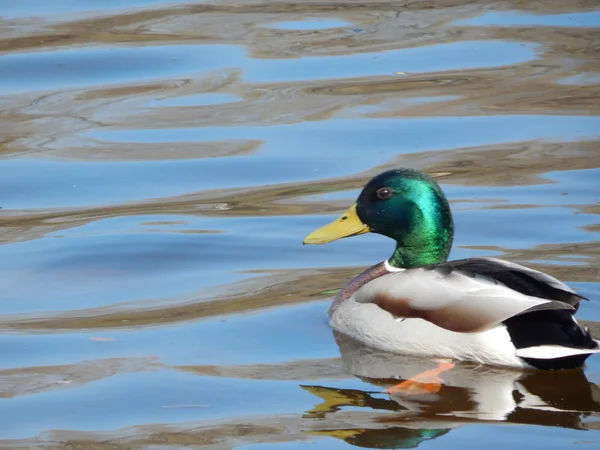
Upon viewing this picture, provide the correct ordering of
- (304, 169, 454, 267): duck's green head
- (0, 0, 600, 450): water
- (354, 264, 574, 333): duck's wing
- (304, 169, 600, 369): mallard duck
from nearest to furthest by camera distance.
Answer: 1. (0, 0, 600, 450): water
2. (304, 169, 600, 369): mallard duck
3. (354, 264, 574, 333): duck's wing
4. (304, 169, 454, 267): duck's green head

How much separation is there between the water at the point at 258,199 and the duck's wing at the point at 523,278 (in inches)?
13.8

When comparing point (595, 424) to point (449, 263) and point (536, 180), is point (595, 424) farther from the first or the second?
point (536, 180)

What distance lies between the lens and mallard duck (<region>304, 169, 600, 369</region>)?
6.06m

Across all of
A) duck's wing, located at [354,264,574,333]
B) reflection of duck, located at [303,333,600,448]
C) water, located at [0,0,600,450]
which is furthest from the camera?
duck's wing, located at [354,264,574,333]

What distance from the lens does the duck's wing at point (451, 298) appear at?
6168 millimetres

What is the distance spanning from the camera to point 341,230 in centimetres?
718

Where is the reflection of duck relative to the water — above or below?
below

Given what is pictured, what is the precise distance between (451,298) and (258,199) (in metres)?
2.81

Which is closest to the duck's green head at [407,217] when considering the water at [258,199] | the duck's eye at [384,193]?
the duck's eye at [384,193]

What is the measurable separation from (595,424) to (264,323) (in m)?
1.88

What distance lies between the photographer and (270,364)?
6.23 meters

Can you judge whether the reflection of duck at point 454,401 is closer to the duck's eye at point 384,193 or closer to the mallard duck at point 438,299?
the mallard duck at point 438,299

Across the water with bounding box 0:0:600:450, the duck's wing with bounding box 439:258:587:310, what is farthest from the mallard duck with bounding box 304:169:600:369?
the water with bounding box 0:0:600:450

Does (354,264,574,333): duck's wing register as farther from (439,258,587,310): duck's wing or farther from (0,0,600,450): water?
(0,0,600,450): water
